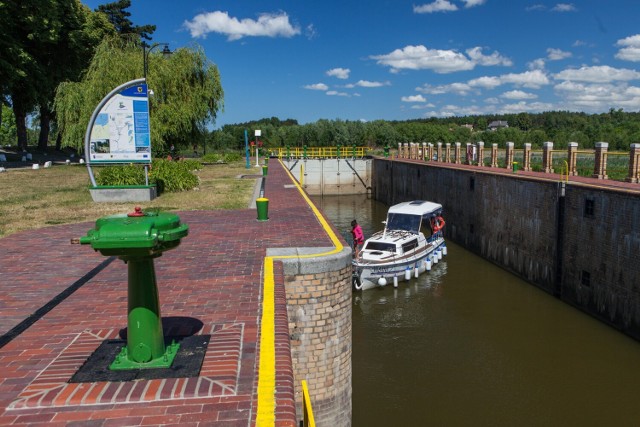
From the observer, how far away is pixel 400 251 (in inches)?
664

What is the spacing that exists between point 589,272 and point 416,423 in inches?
318

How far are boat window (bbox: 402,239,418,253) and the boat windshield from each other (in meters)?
0.80

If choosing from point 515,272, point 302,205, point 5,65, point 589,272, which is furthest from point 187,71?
point 589,272

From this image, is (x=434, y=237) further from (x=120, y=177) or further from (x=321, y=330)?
(x=321, y=330)

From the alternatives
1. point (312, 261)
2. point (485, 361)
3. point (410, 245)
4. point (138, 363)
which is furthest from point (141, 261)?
point (410, 245)

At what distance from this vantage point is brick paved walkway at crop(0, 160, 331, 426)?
12.9 feet

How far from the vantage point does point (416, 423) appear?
29.8ft

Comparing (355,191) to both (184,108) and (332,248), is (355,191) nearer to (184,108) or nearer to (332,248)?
(184,108)

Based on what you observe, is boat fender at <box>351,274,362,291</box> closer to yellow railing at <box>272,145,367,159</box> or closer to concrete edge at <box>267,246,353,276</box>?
concrete edge at <box>267,246,353,276</box>

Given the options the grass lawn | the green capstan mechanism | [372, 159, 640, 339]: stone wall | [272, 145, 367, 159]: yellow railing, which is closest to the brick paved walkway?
the green capstan mechanism

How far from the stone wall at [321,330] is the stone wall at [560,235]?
8.75 metres

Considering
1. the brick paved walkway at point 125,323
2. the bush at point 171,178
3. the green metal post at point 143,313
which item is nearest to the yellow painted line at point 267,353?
the brick paved walkway at point 125,323

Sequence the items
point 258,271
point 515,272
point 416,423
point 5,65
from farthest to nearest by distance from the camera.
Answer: point 5,65 → point 515,272 → point 416,423 → point 258,271

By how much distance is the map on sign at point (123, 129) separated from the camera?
16328mm
